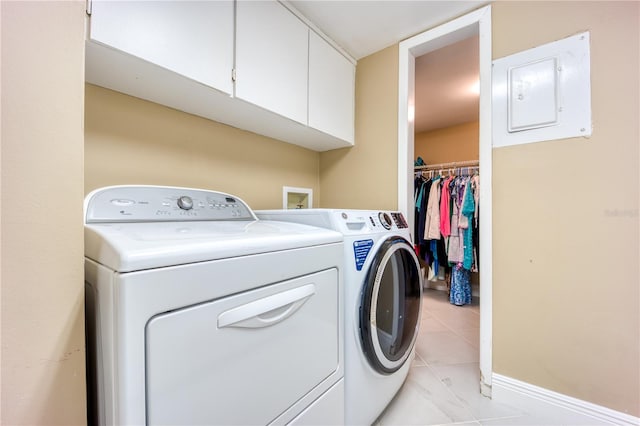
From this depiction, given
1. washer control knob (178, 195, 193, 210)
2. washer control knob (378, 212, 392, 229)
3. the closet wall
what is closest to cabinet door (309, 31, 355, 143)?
washer control knob (378, 212, 392, 229)

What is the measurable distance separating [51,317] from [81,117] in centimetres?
35

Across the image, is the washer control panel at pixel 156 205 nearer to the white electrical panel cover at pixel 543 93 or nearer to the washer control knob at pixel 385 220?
the washer control knob at pixel 385 220

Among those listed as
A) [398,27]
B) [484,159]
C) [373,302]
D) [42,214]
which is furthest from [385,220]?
[398,27]

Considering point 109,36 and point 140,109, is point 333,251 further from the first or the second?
point 140,109

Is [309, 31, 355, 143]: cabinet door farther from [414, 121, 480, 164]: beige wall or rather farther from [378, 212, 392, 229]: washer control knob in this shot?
[414, 121, 480, 164]: beige wall

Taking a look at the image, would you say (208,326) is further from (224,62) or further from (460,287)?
(460,287)

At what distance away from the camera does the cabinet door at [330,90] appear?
4.91 feet

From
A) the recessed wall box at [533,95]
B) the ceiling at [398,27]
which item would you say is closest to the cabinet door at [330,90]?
the ceiling at [398,27]

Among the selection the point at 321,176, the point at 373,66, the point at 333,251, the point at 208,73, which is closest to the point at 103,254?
the point at 333,251

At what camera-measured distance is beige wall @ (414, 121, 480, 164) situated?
3.42 metres

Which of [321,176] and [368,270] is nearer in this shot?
[368,270]

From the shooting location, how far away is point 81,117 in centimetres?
45

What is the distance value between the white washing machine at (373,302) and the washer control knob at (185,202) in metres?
0.36

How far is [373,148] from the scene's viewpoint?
1793 millimetres
